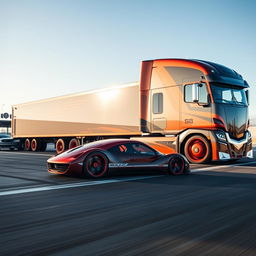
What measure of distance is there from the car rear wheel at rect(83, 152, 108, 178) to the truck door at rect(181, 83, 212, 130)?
229 inches

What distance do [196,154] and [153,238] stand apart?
33.5ft

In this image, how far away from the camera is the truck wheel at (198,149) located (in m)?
13.2

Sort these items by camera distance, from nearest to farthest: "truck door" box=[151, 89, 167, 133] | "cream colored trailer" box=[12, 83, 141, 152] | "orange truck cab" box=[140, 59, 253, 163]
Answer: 1. "orange truck cab" box=[140, 59, 253, 163]
2. "truck door" box=[151, 89, 167, 133]
3. "cream colored trailer" box=[12, 83, 141, 152]

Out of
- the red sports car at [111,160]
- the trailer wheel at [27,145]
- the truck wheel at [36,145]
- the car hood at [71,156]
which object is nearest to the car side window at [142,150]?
the red sports car at [111,160]

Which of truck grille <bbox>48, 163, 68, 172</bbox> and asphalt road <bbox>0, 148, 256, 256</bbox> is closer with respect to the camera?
asphalt road <bbox>0, 148, 256, 256</bbox>

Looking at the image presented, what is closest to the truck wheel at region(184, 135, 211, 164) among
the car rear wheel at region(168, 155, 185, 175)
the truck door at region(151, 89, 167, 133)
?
the truck door at region(151, 89, 167, 133)

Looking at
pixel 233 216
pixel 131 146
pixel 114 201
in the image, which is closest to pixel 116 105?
pixel 131 146

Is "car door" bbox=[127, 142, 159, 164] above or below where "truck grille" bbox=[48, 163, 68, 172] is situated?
above

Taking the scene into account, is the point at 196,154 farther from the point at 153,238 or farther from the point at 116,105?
the point at 153,238

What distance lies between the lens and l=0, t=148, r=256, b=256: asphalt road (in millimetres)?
3336

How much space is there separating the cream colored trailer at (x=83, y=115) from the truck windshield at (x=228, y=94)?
373 cm

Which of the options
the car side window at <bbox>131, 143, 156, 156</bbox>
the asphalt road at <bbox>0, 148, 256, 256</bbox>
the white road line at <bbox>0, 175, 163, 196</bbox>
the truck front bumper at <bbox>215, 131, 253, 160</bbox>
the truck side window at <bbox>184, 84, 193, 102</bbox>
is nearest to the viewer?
the asphalt road at <bbox>0, 148, 256, 256</bbox>

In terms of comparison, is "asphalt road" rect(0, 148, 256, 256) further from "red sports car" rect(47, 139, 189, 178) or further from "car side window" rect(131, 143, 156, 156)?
"car side window" rect(131, 143, 156, 156)

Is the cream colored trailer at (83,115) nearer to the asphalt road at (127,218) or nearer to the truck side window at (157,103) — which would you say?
the truck side window at (157,103)
